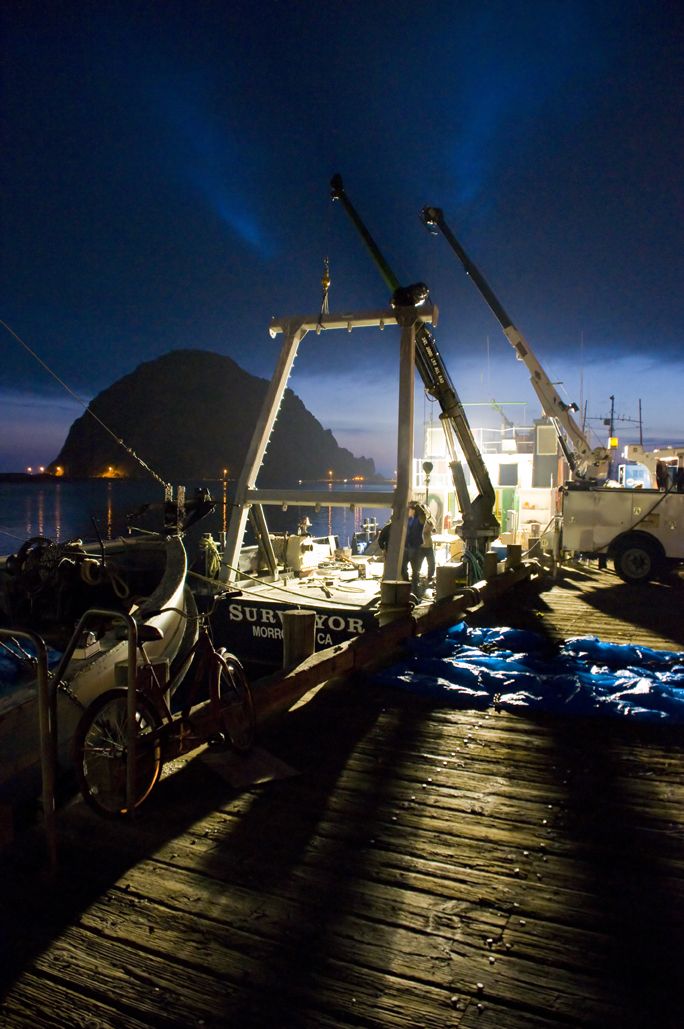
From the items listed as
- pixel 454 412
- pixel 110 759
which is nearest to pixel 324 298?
pixel 454 412

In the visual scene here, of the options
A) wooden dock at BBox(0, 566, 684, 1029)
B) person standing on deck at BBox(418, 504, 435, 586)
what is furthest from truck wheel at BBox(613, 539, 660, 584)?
wooden dock at BBox(0, 566, 684, 1029)

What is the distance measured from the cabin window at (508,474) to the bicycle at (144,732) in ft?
66.6

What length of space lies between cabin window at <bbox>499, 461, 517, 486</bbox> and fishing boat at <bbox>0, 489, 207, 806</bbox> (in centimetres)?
1432

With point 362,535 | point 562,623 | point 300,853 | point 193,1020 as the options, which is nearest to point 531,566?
point 562,623

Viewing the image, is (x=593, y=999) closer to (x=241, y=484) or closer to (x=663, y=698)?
(x=663, y=698)

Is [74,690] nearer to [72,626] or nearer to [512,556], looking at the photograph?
[72,626]

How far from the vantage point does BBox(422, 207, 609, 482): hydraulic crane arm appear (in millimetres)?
20656

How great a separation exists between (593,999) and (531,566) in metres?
12.3

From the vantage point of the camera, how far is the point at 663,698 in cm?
574

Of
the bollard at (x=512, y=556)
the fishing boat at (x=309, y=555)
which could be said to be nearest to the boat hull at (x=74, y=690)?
the fishing boat at (x=309, y=555)

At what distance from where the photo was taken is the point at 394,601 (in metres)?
7.77

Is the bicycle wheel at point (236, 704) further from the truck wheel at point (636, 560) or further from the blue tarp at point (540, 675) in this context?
the truck wheel at point (636, 560)

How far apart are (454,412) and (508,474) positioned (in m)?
7.82

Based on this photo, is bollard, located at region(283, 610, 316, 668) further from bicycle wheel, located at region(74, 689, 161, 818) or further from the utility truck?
the utility truck
